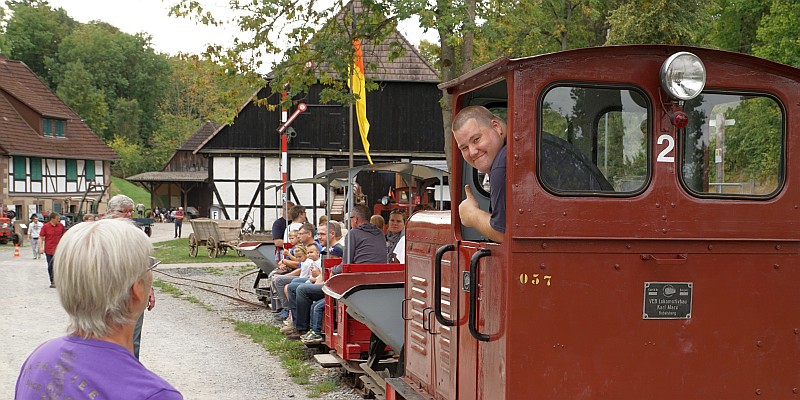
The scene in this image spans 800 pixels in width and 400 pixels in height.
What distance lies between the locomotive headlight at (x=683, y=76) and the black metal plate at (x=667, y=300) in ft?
3.12

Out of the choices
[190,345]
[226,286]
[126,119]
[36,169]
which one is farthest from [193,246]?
[126,119]

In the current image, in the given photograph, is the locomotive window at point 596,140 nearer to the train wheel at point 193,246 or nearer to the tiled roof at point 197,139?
the train wheel at point 193,246

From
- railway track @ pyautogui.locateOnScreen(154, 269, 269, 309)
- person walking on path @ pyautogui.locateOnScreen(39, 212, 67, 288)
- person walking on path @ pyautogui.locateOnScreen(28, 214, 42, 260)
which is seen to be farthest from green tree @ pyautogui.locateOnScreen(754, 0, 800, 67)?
person walking on path @ pyautogui.locateOnScreen(28, 214, 42, 260)

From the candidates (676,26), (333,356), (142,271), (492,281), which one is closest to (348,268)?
(333,356)

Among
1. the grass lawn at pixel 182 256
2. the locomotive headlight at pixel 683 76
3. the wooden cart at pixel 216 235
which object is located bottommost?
the grass lawn at pixel 182 256

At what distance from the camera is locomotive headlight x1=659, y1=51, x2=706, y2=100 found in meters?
4.44

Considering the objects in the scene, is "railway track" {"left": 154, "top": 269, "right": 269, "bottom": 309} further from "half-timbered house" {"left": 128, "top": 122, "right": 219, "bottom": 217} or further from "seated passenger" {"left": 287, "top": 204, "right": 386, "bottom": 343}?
"half-timbered house" {"left": 128, "top": 122, "right": 219, "bottom": 217}

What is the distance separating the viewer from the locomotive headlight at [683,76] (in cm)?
444

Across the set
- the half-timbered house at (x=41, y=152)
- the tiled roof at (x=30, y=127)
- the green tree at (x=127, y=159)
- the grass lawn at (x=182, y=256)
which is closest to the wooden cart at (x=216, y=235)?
the grass lawn at (x=182, y=256)

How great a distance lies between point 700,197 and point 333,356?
5.88 metres

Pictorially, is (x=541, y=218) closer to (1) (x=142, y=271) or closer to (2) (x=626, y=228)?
(2) (x=626, y=228)

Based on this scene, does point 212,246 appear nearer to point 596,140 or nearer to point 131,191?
point 596,140

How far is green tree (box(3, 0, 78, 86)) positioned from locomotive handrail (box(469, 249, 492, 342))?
272 ft

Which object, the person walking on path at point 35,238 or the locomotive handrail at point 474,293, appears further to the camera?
the person walking on path at point 35,238
